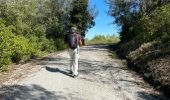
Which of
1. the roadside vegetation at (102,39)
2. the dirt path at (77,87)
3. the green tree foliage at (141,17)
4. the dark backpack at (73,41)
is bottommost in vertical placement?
the dirt path at (77,87)

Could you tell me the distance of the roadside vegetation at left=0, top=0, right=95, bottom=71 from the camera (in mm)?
20672

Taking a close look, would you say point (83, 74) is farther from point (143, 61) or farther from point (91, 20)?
point (91, 20)

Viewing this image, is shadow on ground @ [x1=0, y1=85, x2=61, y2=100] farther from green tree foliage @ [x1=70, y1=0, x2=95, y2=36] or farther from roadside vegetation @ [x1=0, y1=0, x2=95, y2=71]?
green tree foliage @ [x1=70, y1=0, x2=95, y2=36]

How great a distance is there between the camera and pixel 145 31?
26.9 meters

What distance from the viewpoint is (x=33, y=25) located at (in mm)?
30609

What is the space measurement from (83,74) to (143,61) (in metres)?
4.28

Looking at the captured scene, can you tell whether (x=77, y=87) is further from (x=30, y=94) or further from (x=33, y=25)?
(x=33, y=25)

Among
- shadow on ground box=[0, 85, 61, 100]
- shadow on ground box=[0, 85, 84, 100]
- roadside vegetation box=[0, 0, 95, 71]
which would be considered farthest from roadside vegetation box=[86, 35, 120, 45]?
shadow on ground box=[0, 85, 84, 100]

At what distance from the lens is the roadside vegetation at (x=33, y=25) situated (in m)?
20.7

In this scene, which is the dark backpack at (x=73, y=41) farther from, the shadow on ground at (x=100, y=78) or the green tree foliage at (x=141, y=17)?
Result: the green tree foliage at (x=141, y=17)

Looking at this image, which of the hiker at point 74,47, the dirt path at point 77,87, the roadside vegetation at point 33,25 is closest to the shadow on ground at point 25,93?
the dirt path at point 77,87

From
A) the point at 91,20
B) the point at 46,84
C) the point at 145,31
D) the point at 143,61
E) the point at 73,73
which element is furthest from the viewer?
the point at 91,20

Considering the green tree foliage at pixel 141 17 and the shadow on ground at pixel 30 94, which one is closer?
the shadow on ground at pixel 30 94

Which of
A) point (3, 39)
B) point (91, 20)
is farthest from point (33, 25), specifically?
point (91, 20)
